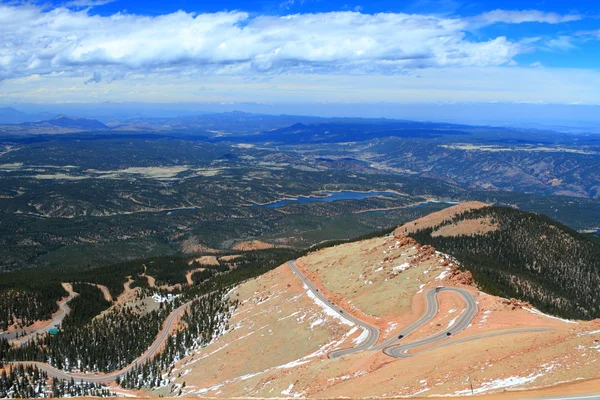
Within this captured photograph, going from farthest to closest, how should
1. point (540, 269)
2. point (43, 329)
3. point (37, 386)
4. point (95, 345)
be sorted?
point (540, 269) → point (43, 329) → point (95, 345) → point (37, 386)

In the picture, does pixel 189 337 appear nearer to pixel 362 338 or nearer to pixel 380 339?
pixel 362 338

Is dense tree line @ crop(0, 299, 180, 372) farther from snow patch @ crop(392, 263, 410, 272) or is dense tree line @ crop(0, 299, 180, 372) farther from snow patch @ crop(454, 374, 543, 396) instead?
snow patch @ crop(454, 374, 543, 396)

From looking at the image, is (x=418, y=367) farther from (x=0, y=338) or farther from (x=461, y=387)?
(x=0, y=338)

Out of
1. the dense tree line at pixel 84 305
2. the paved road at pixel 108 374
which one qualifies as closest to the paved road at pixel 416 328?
the paved road at pixel 108 374

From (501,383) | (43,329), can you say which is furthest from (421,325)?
(43,329)

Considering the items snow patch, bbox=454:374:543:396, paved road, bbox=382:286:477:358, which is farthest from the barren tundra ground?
paved road, bbox=382:286:477:358

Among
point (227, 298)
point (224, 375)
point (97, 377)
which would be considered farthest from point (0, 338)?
point (224, 375)
